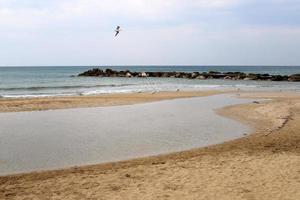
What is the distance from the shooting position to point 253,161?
1018 cm

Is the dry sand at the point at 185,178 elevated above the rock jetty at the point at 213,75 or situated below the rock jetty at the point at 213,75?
above

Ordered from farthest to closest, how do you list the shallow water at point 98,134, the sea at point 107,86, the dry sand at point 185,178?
the sea at point 107,86 < the shallow water at point 98,134 < the dry sand at point 185,178

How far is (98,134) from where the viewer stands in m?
14.9

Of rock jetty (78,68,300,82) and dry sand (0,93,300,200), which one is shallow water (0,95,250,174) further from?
rock jetty (78,68,300,82)

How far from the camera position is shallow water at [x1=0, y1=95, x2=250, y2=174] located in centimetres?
1134

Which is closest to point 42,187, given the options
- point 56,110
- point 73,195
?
point 73,195

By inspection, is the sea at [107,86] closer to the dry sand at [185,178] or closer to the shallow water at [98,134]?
the shallow water at [98,134]

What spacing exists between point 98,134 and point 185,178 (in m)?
6.69

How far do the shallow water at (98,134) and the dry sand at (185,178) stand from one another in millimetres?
1040

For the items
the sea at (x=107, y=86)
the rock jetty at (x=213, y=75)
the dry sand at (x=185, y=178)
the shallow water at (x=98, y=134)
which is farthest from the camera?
the rock jetty at (x=213, y=75)

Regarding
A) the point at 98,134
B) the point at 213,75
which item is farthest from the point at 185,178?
the point at 213,75

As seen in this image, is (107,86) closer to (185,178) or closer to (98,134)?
(98,134)

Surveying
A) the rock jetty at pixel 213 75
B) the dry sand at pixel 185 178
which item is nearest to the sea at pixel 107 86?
the rock jetty at pixel 213 75

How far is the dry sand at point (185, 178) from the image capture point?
25.4 feet
